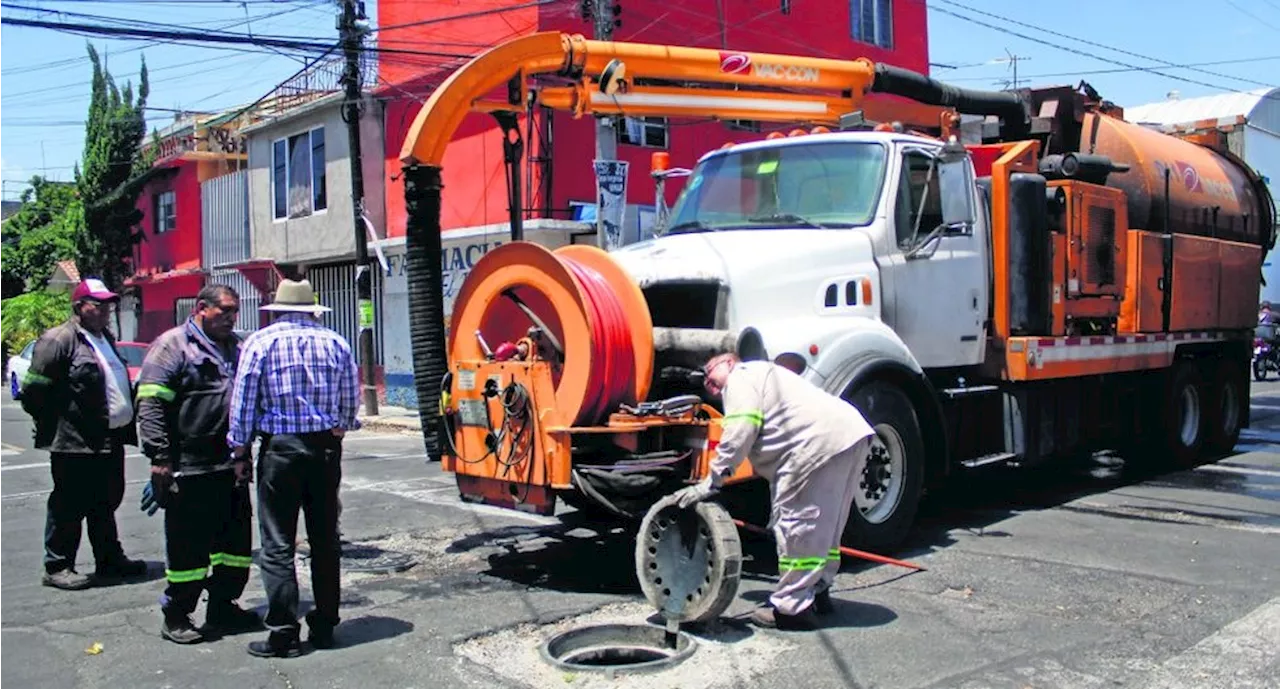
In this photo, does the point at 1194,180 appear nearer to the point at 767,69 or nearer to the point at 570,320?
the point at 767,69

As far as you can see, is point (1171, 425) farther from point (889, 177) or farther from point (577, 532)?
point (577, 532)

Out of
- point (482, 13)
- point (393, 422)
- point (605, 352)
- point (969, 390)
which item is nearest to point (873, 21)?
point (482, 13)

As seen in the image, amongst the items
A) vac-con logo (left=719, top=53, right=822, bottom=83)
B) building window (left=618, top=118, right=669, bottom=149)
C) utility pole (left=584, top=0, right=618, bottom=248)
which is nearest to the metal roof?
building window (left=618, top=118, right=669, bottom=149)

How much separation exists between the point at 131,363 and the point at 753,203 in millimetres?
14914

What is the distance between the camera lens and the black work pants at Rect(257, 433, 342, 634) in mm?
5734

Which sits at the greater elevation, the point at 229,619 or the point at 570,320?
the point at 570,320

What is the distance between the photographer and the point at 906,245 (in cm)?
834

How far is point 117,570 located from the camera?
7605 millimetres

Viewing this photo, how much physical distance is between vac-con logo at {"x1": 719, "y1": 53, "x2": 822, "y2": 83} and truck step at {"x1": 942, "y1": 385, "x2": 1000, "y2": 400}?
3.23 metres

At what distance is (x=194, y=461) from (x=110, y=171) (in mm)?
Result: 28157

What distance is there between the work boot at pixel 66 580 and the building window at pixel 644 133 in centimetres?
1369

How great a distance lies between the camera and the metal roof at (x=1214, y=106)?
31822mm

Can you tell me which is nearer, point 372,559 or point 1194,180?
point 372,559

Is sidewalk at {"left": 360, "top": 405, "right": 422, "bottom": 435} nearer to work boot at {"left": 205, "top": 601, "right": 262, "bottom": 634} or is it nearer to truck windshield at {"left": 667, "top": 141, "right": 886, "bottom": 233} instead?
truck windshield at {"left": 667, "top": 141, "right": 886, "bottom": 233}
